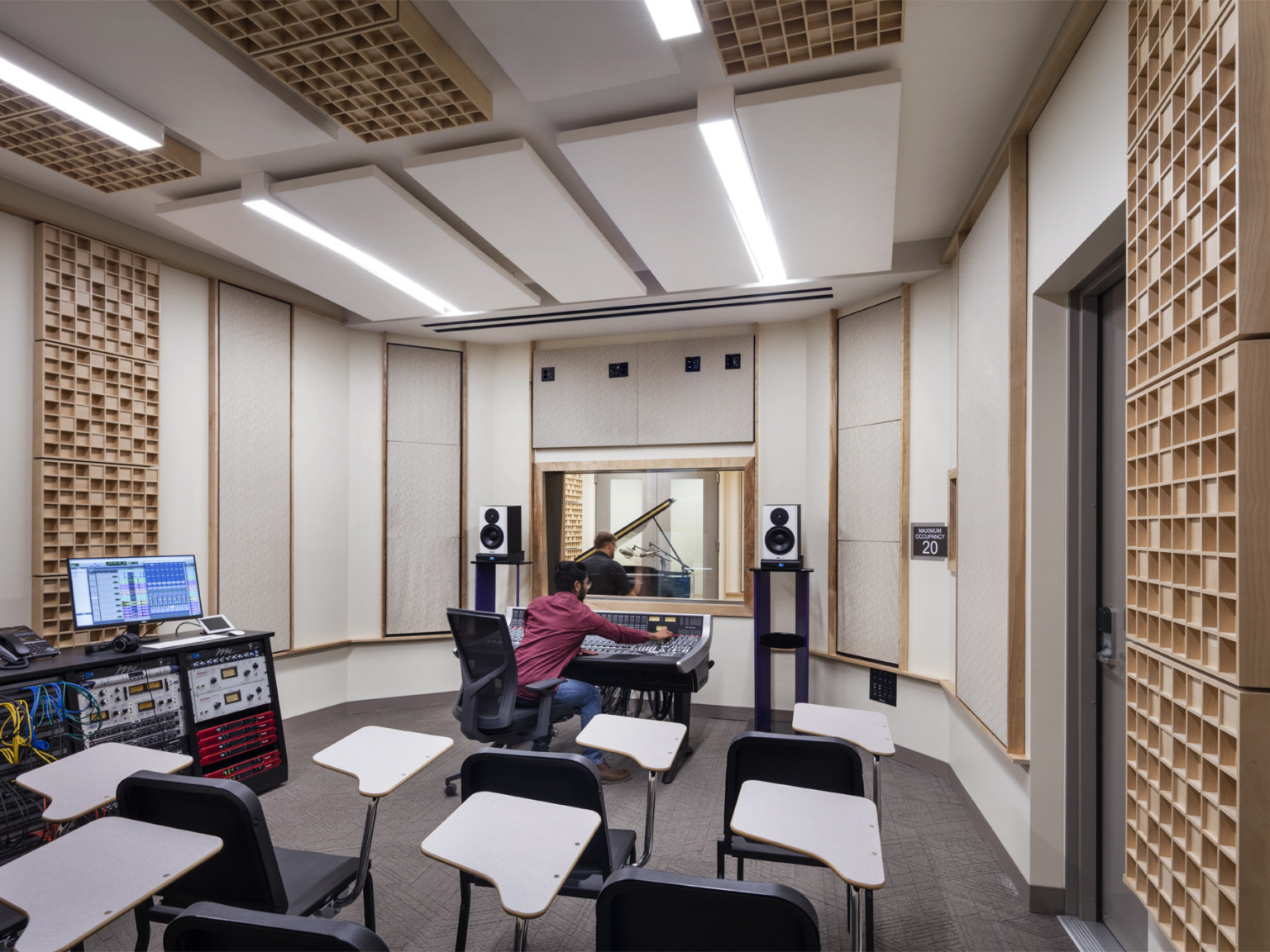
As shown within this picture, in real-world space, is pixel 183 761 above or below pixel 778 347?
below

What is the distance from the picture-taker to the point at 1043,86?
2.22m

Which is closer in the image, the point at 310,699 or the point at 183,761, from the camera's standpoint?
the point at 183,761

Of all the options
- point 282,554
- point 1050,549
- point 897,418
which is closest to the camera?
point 1050,549

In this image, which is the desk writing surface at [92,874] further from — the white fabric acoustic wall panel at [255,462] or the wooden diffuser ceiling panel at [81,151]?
the white fabric acoustic wall panel at [255,462]

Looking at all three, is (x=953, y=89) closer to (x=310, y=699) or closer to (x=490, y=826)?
(x=490, y=826)

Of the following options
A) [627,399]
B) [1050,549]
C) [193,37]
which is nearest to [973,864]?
[1050,549]

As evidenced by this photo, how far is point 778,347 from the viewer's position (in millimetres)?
4777

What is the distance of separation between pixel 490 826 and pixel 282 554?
355cm

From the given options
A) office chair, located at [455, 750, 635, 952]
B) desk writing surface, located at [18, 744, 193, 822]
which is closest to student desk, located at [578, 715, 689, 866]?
office chair, located at [455, 750, 635, 952]

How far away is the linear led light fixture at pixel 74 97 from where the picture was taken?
2.08m

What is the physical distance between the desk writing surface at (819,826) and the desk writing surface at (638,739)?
0.30 metres

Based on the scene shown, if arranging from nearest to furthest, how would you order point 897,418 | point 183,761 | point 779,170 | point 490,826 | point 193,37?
point 490,826 → point 183,761 → point 193,37 → point 779,170 → point 897,418

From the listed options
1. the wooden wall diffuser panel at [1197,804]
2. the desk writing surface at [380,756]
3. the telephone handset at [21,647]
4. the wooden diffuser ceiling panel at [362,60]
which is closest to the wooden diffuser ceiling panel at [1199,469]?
the wooden wall diffuser panel at [1197,804]

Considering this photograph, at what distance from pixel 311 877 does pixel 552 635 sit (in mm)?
1787
